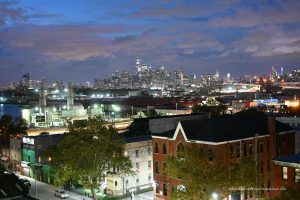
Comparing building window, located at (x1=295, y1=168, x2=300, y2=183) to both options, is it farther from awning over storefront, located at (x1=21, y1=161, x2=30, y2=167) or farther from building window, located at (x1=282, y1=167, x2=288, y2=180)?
awning over storefront, located at (x1=21, y1=161, x2=30, y2=167)

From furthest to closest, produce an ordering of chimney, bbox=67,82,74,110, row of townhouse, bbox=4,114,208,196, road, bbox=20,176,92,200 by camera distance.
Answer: chimney, bbox=67,82,74,110 < row of townhouse, bbox=4,114,208,196 < road, bbox=20,176,92,200

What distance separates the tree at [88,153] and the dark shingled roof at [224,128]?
5563mm

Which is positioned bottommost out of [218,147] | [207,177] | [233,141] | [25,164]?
[25,164]

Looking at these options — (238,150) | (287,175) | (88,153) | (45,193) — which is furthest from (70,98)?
(287,175)

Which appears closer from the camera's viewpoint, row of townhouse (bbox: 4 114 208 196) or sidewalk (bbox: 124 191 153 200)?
sidewalk (bbox: 124 191 153 200)

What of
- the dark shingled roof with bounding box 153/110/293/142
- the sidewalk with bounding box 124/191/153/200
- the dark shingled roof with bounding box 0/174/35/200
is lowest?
the sidewalk with bounding box 124/191/153/200

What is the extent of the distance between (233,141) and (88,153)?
13916 mm

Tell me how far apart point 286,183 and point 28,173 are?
42.1 metres

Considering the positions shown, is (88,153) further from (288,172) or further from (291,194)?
(291,194)

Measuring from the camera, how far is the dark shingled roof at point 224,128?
140ft

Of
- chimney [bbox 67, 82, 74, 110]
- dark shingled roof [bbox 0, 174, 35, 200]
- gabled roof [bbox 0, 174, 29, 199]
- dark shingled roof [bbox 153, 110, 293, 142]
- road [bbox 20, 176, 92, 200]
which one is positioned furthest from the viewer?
chimney [bbox 67, 82, 74, 110]

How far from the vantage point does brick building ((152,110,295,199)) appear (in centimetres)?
4250

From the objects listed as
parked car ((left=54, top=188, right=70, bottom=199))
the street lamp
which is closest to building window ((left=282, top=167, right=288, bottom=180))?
the street lamp

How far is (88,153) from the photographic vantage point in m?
43.3
